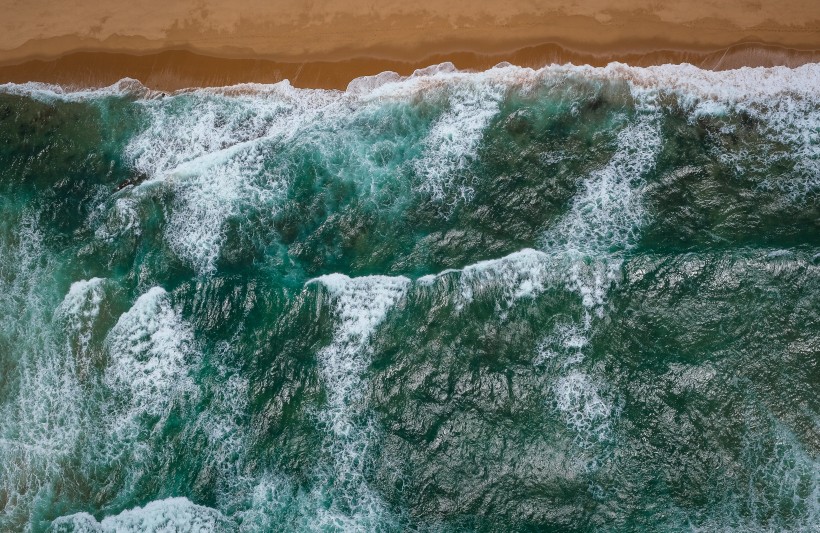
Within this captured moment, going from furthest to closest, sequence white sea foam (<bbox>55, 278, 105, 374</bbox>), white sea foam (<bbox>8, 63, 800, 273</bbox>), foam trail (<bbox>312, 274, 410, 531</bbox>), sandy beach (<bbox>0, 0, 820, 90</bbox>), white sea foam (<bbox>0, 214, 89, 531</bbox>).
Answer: sandy beach (<bbox>0, 0, 820, 90</bbox>) < white sea foam (<bbox>55, 278, 105, 374</bbox>) < white sea foam (<bbox>8, 63, 800, 273</bbox>) < white sea foam (<bbox>0, 214, 89, 531</bbox>) < foam trail (<bbox>312, 274, 410, 531</bbox>)

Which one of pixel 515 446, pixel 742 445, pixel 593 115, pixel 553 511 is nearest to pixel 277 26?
pixel 593 115

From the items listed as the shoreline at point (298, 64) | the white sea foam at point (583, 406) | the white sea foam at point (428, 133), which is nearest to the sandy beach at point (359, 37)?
the shoreline at point (298, 64)

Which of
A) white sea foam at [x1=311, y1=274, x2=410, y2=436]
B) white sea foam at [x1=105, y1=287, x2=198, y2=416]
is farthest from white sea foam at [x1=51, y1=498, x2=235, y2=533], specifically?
white sea foam at [x1=311, y1=274, x2=410, y2=436]

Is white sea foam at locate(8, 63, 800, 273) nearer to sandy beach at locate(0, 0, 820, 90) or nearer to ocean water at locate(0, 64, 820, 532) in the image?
ocean water at locate(0, 64, 820, 532)

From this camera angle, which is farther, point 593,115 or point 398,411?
point 593,115

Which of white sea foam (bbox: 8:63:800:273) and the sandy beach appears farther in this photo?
the sandy beach

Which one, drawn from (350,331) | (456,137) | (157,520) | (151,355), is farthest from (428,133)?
(157,520)

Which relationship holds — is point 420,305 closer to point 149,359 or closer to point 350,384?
point 350,384

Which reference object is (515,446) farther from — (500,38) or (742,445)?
(500,38)
